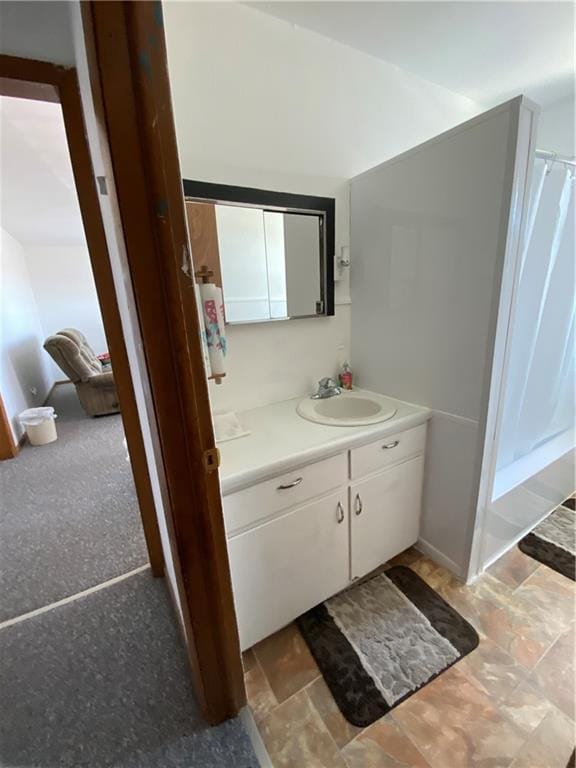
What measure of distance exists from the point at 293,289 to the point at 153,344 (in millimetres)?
1086

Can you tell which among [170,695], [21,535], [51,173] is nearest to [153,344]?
[170,695]

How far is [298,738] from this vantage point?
104 centimetres

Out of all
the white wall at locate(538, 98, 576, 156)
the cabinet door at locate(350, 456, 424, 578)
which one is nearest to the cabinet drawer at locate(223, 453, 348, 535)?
the cabinet door at locate(350, 456, 424, 578)

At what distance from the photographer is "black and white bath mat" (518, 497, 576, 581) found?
1.63 metres

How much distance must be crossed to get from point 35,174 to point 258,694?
12.5 ft

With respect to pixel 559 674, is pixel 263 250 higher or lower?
higher

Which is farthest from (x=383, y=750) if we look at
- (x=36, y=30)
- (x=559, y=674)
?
(x=36, y=30)

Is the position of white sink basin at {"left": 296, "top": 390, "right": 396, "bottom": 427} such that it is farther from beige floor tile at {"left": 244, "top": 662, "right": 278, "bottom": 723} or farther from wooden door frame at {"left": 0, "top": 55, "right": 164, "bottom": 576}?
beige floor tile at {"left": 244, "top": 662, "right": 278, "bottom": 723}

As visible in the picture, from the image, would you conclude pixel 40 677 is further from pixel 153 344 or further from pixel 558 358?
pixel 558 358

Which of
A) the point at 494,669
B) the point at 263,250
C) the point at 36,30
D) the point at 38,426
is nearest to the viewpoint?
the point at 36,30

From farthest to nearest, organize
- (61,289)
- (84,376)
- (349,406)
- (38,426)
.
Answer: (61,289), (84,376), (38,426), (349,406)

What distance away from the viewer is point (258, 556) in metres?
1.14

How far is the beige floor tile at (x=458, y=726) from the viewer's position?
979mm

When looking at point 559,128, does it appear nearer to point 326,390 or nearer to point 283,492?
point 326,390
